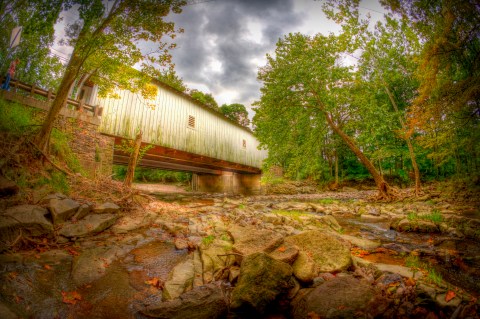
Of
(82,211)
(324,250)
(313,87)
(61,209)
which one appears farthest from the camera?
Result: (313,87)

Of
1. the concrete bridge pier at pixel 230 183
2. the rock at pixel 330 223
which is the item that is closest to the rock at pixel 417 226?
the rock at pixel 330 223

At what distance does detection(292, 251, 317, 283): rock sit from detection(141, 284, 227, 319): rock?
37.7 inches

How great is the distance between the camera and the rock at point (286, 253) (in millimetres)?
2580

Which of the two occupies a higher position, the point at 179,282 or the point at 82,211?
the point at 82,211

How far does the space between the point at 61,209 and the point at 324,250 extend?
192 inches

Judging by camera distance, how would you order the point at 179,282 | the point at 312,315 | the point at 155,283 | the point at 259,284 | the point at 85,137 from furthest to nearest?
the point at 85,137
the point at 155,283
the point at 179,282
the point at 259,284
the point at 312,315

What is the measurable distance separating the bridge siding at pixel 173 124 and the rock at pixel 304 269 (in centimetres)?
872

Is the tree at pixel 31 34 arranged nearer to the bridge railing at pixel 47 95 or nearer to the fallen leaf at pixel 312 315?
the bridge railing at pixel 47 95

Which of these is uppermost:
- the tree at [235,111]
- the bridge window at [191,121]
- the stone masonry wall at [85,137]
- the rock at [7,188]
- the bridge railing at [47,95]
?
the tree at [235,111]

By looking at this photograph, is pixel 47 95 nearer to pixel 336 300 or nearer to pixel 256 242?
pixel 256 242

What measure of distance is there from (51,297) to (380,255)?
4585 mm

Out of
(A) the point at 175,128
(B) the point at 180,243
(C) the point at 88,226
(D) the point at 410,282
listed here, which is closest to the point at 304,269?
(D) the point at 410,282

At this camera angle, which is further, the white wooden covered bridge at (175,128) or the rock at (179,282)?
the white wooden covered bridge at (175,128)

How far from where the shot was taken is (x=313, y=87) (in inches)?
454
